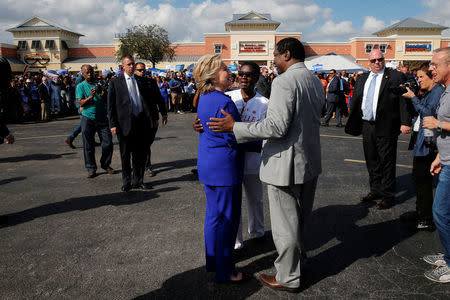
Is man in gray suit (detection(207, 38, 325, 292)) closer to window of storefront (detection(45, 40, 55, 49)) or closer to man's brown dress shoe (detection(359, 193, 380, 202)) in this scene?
man's brown dress shoe (detection(359, 193, 380, 202))

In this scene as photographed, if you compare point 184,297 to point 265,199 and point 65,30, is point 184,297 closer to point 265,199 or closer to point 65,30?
point 265,199

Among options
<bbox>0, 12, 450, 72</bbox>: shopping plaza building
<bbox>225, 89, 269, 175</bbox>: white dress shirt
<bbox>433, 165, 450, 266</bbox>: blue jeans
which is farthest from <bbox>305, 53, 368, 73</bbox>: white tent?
<bbox>0, 12, 450, 72</bbox>: shopping plaza building

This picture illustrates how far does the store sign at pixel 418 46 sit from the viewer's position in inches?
2363

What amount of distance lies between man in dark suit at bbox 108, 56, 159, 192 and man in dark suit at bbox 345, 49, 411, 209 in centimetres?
346

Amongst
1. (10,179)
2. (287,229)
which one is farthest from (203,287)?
(10,179)

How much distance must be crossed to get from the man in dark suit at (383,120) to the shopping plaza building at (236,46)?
176 ft

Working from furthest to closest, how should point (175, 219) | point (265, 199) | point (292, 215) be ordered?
point (265, 199) → point (175, 219) → point (292, 215)

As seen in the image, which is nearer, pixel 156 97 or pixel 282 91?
pixel 282 91

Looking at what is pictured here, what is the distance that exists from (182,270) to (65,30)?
2889 inches

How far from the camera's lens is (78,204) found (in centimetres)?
497

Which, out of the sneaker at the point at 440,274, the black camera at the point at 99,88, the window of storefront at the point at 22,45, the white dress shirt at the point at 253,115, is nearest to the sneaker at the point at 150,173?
the black camera at the point at 99,88

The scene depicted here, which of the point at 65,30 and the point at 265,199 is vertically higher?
the point at 65,30

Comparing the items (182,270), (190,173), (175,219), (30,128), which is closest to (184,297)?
(182,270)

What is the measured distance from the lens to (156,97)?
5.90m
